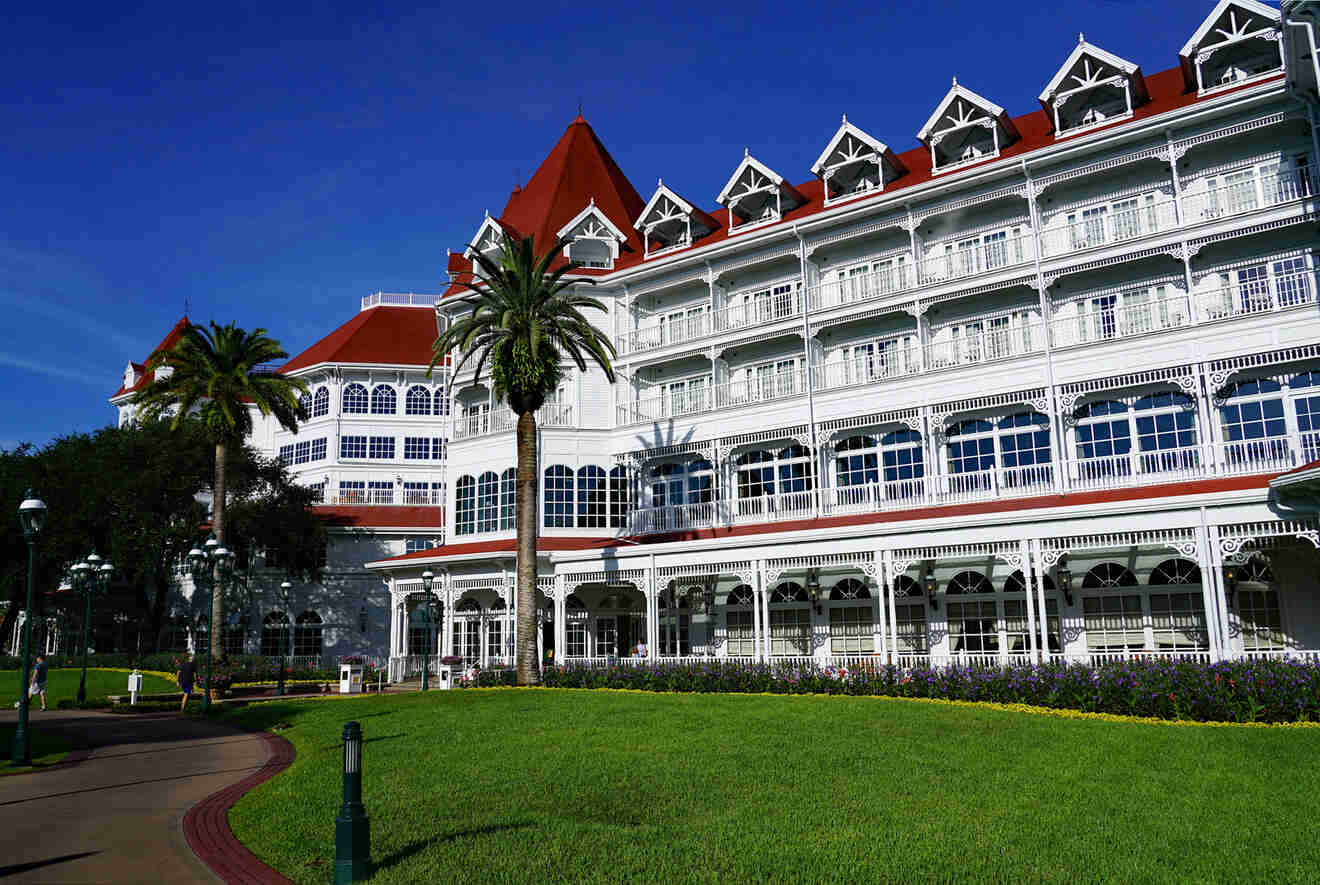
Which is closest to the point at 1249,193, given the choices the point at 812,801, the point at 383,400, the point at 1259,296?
the point at 1259,296

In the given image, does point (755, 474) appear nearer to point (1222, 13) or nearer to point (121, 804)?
point (1222, 13)

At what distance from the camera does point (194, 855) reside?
992cm

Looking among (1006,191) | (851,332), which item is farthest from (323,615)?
(1006,191)

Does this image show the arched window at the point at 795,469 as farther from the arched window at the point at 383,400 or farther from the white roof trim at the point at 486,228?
the arched window at the point at 383,400

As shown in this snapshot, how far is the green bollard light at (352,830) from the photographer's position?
28.4 feet

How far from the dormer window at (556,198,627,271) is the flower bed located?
20.2 meters

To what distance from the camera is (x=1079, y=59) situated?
30125 millimetres

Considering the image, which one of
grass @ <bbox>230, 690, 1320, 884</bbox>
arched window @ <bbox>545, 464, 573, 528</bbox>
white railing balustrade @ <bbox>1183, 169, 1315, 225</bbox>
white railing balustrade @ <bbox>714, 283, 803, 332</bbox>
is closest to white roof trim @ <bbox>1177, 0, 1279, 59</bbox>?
white railing balustrade @ <bbox>1183, 169, 1315, 225</bbox>

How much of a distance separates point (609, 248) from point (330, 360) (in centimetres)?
1934

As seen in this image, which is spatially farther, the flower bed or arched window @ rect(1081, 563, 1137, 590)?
arched window @ rect(1081, 563, 1137, 590)

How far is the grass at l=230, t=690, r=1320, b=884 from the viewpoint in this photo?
8.94 meters

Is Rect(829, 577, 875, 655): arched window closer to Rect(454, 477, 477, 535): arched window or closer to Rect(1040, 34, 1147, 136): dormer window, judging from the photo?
Rect(454, 477, 477, 535): arched window

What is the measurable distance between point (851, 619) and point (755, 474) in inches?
265

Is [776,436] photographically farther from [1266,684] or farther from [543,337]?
[1266,684]
